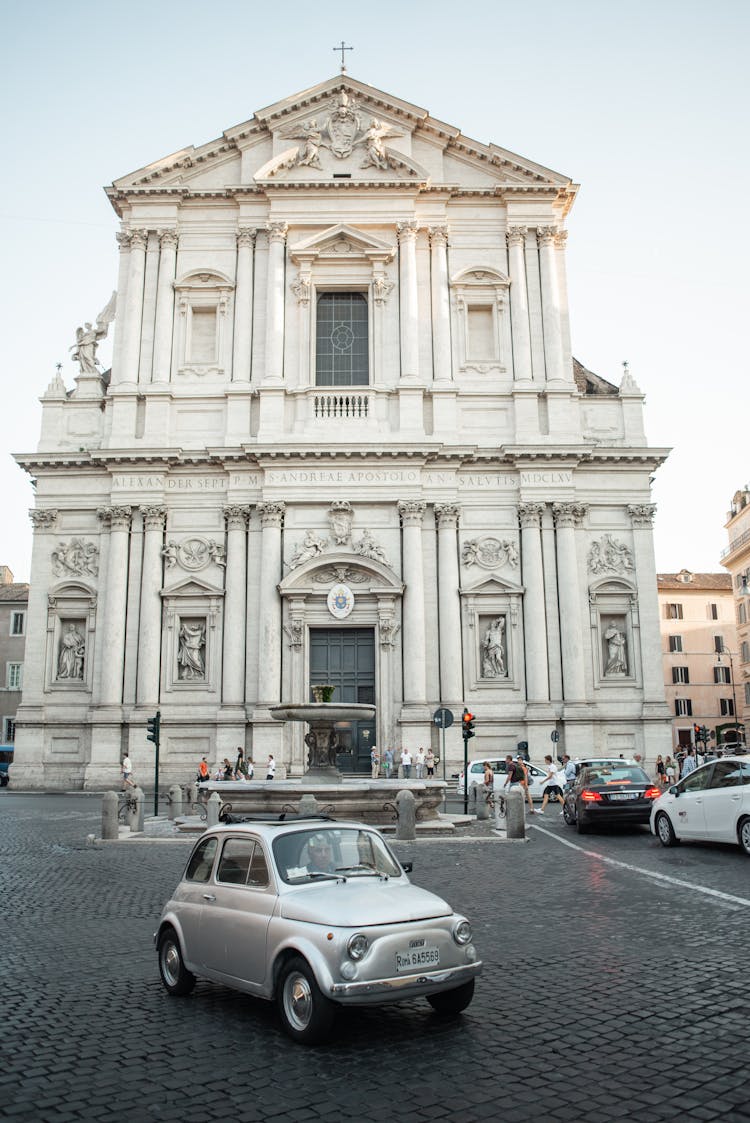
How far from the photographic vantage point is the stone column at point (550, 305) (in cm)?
3186

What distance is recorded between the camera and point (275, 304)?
3162 centimetres

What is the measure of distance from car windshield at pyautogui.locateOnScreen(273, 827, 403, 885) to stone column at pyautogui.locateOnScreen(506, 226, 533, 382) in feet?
86.4

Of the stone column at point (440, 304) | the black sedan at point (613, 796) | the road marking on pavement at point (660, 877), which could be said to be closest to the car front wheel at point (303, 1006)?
the road marking on pavement at point (660, 877)

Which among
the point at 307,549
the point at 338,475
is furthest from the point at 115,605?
the point at 338,475

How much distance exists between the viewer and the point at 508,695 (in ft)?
97.3

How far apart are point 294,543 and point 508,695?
7.96 metres

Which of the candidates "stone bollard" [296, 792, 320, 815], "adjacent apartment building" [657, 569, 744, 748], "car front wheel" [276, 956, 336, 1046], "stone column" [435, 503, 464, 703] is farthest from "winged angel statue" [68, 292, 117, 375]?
"adjacent apartment building" [657, 569, 744, 748]

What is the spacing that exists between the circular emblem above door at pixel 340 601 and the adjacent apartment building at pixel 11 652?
25427mm

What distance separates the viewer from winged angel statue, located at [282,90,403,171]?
1289 inches

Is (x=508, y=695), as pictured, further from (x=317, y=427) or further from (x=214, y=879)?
(x=214, y=879)

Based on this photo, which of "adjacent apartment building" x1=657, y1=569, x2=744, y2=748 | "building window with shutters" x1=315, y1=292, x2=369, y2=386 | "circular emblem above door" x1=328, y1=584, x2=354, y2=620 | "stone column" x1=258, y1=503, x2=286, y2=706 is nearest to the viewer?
"stone column" x1=258, y1=503, x2=286, y2=706

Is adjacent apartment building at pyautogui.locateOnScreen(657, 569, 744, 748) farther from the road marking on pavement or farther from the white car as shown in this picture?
the road marking on pavement

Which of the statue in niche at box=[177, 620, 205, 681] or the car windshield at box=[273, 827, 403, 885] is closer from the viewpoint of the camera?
the car windshield at box=[273, 827, 403, 885]

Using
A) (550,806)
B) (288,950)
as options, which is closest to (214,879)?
(288,950)
